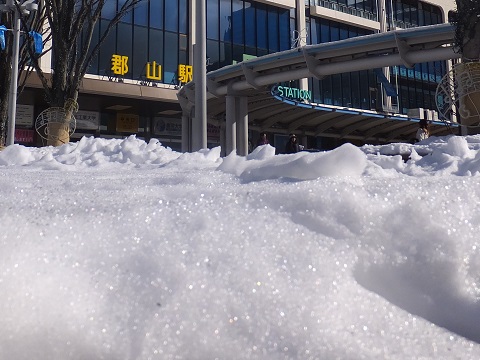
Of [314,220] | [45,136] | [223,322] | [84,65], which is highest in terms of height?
[84,65]

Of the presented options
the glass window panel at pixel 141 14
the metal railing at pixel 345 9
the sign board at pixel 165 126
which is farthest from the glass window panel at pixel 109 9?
the metal railing at pixel 345 9

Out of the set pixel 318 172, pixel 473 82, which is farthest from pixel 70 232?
pixel 473 82

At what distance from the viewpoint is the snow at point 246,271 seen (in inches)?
42.4

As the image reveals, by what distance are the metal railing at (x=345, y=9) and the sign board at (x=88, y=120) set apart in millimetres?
13473

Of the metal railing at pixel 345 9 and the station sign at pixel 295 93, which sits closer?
the station sign at pixel 295 93

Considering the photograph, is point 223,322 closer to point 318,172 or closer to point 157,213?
point 157,213

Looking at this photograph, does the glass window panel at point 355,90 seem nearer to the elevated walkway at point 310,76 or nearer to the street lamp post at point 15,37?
the elevated walkway at point 310,76

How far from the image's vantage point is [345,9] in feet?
96.2

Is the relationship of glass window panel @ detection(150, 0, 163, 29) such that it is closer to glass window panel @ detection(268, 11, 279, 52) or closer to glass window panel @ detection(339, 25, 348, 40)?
glass window panel @ detection(268, 11, 279, 52)

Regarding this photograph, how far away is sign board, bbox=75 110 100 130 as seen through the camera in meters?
22.1

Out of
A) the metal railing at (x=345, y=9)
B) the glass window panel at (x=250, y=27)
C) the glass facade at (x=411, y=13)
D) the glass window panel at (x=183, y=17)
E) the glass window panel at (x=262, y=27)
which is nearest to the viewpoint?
the glass window panel at (x=183, y=17)

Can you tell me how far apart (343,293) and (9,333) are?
29.4 inches

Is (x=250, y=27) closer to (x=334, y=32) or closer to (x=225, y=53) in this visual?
(x=225, y=53)

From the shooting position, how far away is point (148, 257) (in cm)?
127
